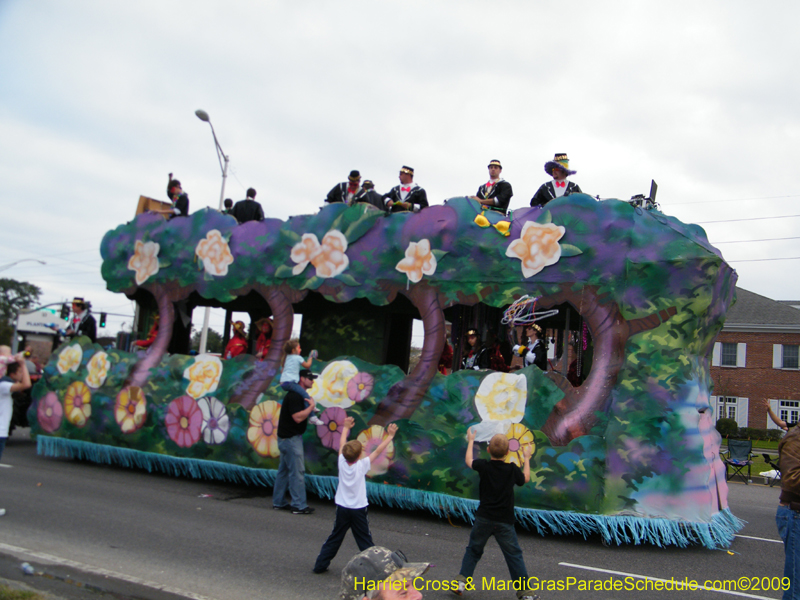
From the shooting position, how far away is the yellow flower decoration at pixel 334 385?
8.05m

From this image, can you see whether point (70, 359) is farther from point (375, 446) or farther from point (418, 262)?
point (418, 262)

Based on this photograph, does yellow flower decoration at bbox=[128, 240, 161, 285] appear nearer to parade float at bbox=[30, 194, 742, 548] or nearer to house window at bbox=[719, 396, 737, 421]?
parade float at bbox=[30, 194, 742, 548]

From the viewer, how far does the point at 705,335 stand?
7.11 meters

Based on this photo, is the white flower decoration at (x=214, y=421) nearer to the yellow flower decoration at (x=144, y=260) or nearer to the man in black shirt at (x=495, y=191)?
the yellow flower decoration at (x=144, y=260)

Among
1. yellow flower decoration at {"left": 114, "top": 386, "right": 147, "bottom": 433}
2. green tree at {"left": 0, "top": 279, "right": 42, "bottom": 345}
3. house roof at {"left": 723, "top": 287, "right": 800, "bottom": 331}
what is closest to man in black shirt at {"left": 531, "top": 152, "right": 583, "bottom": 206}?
yellow flower decoration at {"left": 114, "top": 386, "right": 147, "bottom": 433}

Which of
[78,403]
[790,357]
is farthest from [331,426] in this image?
[790,357]

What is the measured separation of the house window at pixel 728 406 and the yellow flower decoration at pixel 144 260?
1127 inches

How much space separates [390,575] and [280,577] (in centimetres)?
127

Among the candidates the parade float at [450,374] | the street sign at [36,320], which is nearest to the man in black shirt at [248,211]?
the parade float at [450,374]

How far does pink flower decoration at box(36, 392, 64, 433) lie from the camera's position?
10.3 m

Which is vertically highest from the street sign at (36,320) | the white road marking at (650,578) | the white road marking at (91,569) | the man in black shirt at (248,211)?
the man in black shirt at (248,211)

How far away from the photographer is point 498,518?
4.52 metres

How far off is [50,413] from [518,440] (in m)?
7.84

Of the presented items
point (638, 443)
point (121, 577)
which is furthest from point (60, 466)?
point (638, 443)
